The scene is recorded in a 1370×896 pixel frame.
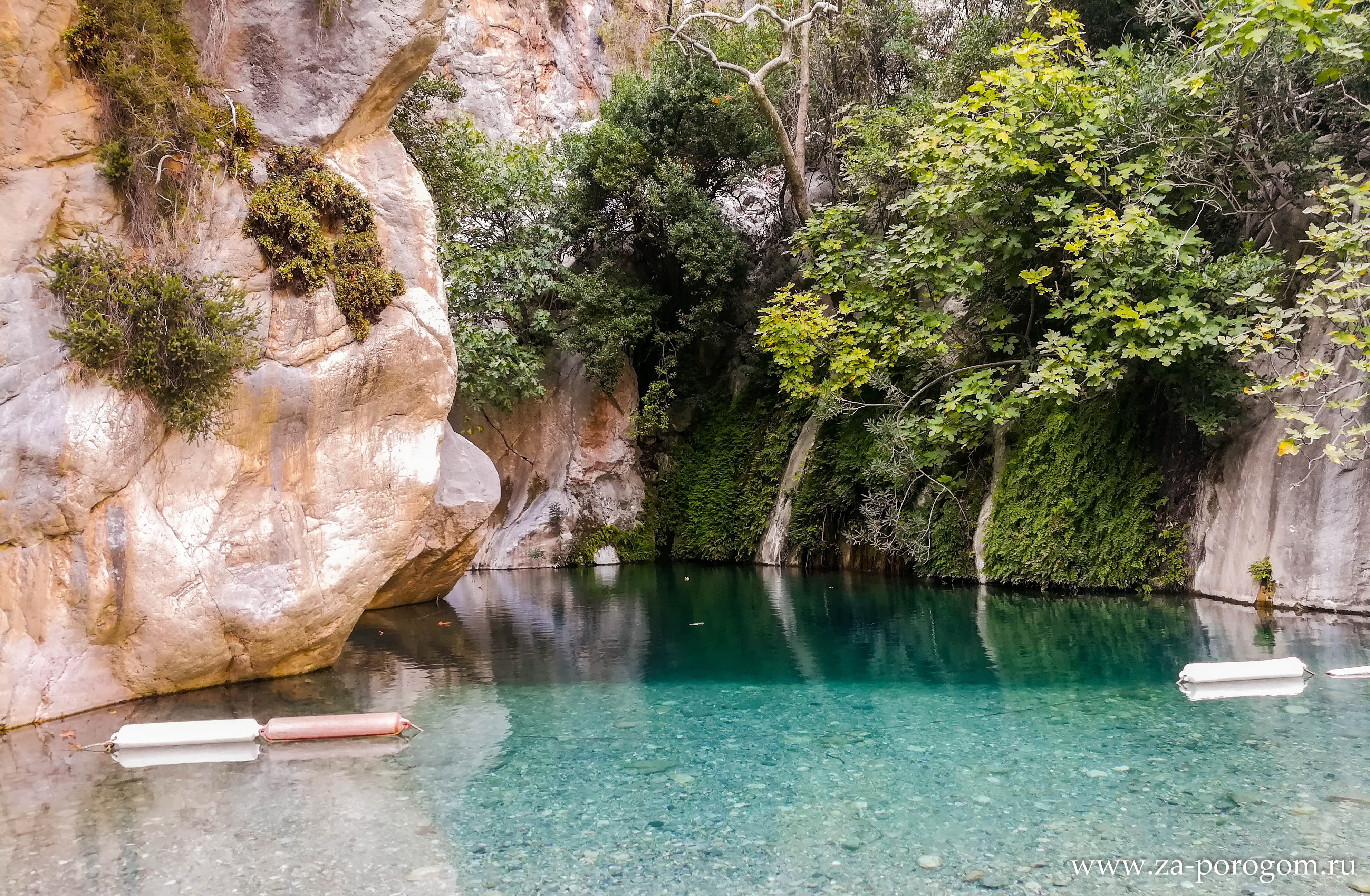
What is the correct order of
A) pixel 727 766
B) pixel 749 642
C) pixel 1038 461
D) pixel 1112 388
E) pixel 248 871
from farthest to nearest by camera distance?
1. pixel 1038 461
2. pixel 1112 388
3. pixel 749 642
4. pixel 727 766
5. pixel 248 871

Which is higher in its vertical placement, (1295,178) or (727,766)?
(1295,178)

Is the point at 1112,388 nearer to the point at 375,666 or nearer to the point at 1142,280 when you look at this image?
the point at 1142,280

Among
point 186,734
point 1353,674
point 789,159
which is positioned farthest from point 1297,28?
point 186,734

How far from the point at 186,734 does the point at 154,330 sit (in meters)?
3.50

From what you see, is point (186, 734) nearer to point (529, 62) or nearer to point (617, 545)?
point (617, 545)

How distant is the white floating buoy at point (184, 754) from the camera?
19.4 ft

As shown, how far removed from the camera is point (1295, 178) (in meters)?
11.0

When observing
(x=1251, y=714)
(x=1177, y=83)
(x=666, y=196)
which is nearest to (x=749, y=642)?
(x=1251, y=714)

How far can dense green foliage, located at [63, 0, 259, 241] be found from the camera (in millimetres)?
7516

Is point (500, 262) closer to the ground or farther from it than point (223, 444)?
farther from it

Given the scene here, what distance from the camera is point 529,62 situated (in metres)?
29.2

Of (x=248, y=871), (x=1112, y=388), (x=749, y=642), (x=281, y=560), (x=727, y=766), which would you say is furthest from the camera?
(x=1112, y=388)

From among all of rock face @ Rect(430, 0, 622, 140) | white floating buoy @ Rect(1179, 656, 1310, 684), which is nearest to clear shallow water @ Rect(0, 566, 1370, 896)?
white floating buoy @ Rect(1179, 656, 1310, 684)

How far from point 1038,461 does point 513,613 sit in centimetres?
879
